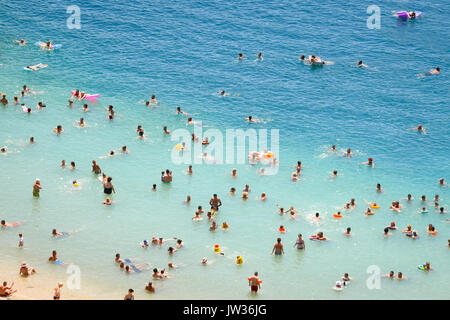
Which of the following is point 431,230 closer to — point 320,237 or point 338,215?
point 338,215

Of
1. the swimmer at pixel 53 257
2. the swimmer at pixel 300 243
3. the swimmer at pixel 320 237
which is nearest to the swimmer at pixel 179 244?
the swimmer at pixel 300 243

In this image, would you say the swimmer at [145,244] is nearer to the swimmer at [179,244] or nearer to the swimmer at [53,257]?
the swimmer at [179,244]

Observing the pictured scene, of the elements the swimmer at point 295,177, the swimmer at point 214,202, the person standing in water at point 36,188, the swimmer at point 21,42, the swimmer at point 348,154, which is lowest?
the swimmer at point 214,202

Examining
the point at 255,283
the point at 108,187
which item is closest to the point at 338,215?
the point at 255,283

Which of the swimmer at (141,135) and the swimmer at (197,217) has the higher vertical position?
the swimmer at (141,135)

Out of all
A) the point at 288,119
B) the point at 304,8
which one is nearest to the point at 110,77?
the point at 288,119

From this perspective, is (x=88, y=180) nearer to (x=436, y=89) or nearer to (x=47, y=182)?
(x=47, y=182)

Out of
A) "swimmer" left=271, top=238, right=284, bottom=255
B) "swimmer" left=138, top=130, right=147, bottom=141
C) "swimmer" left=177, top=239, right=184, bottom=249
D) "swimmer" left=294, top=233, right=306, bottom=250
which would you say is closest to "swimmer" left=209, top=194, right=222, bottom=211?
"swimmer" left=177, top=239, right=184, bottom=249
